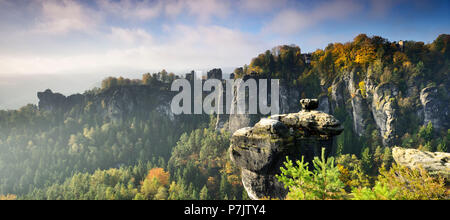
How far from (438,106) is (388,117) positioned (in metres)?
9.82

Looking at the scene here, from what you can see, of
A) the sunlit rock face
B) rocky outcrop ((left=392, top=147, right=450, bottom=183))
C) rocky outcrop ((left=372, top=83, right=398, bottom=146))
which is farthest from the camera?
rocky outcrop ((left=372, top=83, right=398, bottom=146))

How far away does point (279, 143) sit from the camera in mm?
13789

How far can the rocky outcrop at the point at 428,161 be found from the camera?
11812 mm

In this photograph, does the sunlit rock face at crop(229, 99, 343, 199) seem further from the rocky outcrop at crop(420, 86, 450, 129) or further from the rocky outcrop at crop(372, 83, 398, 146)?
the rocky outcrop at crop(420, 86, 450, 129)

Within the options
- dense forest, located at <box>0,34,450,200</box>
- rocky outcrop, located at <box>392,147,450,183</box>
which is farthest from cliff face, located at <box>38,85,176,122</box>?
rocky outcrop, located at <box>392,147,450,183</box>

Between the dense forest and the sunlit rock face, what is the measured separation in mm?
2466

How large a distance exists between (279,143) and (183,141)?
48.1m

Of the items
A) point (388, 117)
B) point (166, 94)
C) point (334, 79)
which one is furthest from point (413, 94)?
point (166, 94)

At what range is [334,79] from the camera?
52000 mm

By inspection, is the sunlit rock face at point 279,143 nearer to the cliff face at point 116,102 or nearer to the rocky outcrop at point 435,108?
the rocky outcrop at point 435,108

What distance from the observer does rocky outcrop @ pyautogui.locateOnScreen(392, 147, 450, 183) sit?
11812 mm
